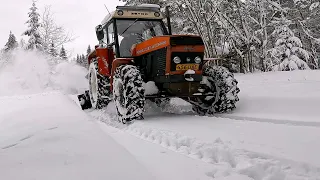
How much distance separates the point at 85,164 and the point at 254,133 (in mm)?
2236

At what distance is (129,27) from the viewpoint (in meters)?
7.07

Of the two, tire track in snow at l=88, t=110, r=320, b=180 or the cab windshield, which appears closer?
tire track in snow at l=88, t=110, r=320, b=180

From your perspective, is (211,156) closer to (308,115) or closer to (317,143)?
(317,143)

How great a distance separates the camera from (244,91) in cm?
727

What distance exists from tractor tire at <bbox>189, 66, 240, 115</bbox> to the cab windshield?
168 centimetres

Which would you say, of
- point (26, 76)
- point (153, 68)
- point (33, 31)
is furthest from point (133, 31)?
point (33, 31)

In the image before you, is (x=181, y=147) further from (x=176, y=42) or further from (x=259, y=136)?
(x=176, y=42)

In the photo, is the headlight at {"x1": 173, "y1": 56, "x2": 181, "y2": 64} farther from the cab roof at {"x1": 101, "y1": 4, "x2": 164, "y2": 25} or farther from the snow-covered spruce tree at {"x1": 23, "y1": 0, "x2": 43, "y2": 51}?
the snow-covered spruce tree at {"x1": 23, "y1": 0, "x2": 43, "y2": 51}

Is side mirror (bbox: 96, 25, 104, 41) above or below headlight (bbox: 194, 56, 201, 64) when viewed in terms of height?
above

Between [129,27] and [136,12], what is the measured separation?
1.31 feet

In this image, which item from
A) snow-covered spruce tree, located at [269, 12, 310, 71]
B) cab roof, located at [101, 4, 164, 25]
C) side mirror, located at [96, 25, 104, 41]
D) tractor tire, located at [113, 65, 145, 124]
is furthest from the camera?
snow-covered spruce tree, located at [269, 12, 310, 71]

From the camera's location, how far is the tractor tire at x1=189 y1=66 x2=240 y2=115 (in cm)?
596

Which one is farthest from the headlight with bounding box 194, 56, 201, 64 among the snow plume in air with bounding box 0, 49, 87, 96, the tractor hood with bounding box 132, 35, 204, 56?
the snow plume in air with bounding box 0, 49, 87, 96

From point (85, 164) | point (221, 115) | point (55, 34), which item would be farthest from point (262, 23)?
point (55, 34)
